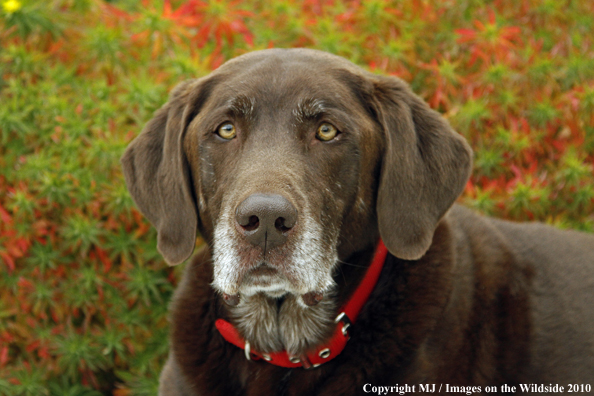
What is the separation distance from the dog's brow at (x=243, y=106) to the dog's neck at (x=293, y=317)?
87 cm

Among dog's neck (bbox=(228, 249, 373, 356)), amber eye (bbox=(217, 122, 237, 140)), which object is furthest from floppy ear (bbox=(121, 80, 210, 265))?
dog's neck (bbox=(228, 249, 373, 356))

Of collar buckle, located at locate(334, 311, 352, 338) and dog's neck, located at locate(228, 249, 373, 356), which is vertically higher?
collar buckle, located at locate(334, 311, 352, 338)

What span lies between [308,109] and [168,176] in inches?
32.9

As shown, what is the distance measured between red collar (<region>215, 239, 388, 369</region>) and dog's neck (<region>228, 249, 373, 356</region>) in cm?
4

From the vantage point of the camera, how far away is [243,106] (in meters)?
3.29

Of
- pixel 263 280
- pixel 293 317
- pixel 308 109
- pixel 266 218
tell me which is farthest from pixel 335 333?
pixel 308 109

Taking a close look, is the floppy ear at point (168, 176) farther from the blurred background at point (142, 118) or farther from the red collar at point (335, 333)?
the blurred background at point (142, 118)

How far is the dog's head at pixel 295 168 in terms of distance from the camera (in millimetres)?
3014

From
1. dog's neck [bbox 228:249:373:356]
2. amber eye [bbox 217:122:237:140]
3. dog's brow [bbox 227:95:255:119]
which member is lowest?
dog's neck [bbox 228:249:373:356]

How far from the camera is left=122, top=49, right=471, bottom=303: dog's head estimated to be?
3014mm

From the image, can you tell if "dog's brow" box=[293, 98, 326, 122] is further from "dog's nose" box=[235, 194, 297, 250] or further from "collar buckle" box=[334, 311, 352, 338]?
"collar buckle" box=[334, 311, 352, 338]

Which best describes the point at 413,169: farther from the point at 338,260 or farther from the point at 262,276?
the point at 262,276

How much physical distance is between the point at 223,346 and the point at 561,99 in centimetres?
336

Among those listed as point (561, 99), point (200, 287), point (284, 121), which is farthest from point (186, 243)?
point (561, 99)
